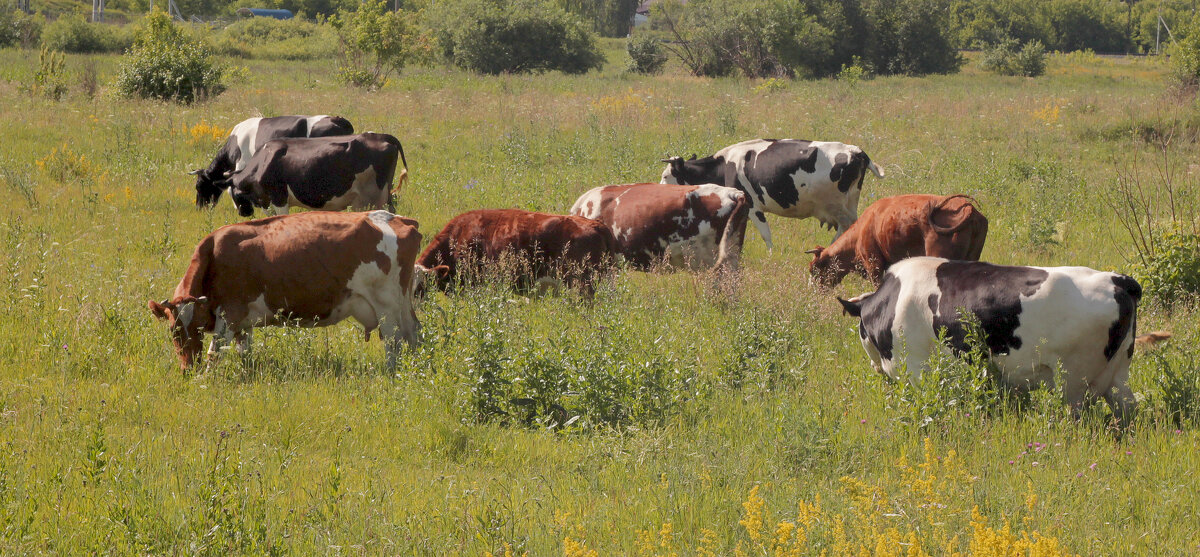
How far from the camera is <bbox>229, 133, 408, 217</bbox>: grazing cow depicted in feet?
45.0

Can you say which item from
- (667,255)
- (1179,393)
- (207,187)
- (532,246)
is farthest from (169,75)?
(1179,393)

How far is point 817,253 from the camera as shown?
11016mm

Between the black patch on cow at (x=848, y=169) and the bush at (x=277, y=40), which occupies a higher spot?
the black patch on cow at (x=848, y=169)

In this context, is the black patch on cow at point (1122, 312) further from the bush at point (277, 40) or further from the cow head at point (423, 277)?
the bush at point (277, 40)

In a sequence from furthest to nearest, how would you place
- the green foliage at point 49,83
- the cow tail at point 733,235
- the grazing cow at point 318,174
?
the green foliage at point 49,83, the grazing cow at point 318,174, the cow tail at point 733,235

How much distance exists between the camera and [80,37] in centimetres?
4759

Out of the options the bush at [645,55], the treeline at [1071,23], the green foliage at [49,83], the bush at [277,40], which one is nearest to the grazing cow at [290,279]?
the green foliage at [49,83]

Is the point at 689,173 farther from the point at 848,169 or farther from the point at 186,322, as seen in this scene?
the point at 186,322

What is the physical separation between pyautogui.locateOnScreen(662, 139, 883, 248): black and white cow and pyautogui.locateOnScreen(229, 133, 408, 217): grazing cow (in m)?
4.00

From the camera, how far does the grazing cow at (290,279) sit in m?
7.62

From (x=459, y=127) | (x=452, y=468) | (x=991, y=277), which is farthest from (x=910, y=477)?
(x=459, y=127)

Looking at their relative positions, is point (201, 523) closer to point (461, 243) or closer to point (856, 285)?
point (461, 243)

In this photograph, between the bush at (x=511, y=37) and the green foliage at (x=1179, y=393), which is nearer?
the green foliage at (x=1179, y=393)

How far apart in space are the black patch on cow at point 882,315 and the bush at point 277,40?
4741cm
